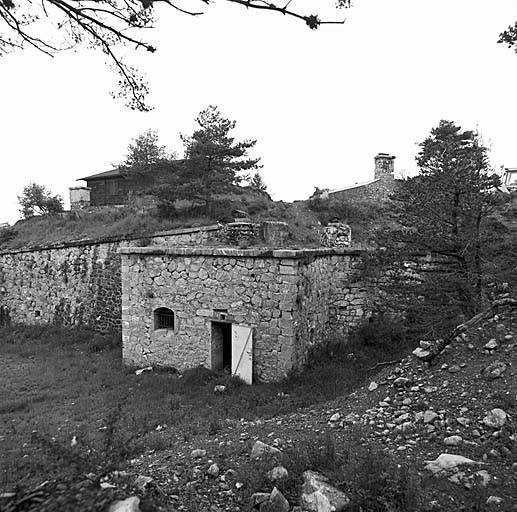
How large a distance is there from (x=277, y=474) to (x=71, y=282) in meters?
11.8

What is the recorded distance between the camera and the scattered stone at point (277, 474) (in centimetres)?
391

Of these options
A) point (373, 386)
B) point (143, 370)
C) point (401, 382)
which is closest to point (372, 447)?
point (401, 382)

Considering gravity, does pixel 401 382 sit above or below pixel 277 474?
above

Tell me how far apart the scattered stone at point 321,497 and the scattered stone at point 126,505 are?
151cm

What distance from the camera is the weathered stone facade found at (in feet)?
26.8

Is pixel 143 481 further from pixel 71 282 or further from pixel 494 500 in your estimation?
pixel 71 282

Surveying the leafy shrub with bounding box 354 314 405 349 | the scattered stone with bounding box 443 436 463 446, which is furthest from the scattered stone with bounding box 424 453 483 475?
the leafy shrub with bounding box 354 314 405 349

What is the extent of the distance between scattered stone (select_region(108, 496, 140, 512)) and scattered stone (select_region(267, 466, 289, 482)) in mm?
1536

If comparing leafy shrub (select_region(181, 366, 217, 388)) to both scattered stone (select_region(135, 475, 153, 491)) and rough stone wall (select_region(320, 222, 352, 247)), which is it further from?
rough stone wall (select_region(320, 222, 352, 247))

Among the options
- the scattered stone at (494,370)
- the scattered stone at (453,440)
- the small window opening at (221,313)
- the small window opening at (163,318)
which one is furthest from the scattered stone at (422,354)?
the small window opening at (163,318)

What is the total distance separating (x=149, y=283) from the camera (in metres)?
9.62

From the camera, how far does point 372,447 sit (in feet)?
14.6

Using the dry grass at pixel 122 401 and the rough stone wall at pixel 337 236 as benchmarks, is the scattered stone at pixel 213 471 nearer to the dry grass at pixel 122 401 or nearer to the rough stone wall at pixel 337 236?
the dry grass at pixel 122 401

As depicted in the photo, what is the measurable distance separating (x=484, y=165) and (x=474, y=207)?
74 cm
